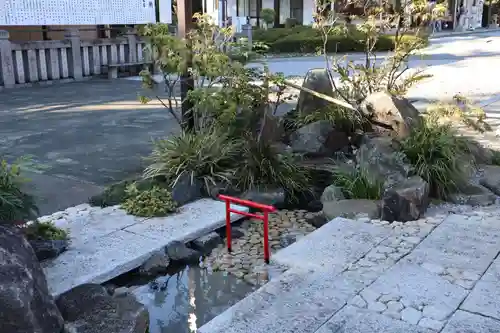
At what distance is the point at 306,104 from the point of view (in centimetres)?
769

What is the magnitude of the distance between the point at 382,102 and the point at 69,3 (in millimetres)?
10302

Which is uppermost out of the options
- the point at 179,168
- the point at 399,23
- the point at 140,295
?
the point at 399,23

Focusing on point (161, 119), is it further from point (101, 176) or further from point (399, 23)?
point (399, 23)

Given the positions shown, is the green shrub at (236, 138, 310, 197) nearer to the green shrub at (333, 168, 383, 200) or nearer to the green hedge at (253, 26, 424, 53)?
the green shrub at (333, 168, 383, 200)

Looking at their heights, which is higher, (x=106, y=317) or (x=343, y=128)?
(x=343, y=128)

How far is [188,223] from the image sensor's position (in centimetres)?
516

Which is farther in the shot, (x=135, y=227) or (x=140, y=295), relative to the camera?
(x=135, y=227)

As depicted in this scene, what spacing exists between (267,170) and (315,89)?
2.05 metres

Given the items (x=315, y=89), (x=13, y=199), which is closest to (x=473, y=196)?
(x=315, y=89)

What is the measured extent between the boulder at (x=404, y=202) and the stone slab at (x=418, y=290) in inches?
40.1

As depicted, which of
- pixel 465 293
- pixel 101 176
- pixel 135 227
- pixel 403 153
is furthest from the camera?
pixel 101 176

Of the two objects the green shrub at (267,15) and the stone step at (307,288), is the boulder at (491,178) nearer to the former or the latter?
the stone step at (307,288)

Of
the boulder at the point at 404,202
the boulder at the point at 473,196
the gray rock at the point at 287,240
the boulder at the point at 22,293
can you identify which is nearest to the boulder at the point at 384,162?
the boulder at the point at 404,202

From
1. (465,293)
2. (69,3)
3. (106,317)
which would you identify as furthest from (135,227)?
(69,3)
